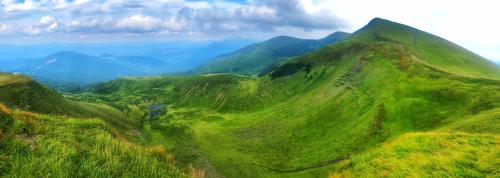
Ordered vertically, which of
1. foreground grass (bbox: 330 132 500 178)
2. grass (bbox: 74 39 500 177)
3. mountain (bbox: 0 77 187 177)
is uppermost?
→ mountain (bbox: 0 77 187 177)

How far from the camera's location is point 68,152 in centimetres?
2652

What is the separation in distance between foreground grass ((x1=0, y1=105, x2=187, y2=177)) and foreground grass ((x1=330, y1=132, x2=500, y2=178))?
19.1 meters

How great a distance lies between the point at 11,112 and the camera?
29.5 metres

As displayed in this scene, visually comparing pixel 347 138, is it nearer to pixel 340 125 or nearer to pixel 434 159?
pixel 340 125

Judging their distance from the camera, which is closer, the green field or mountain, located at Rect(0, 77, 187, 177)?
mountain, located at Rect(0, 77, 187, 177)

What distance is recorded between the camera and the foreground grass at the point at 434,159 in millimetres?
31844

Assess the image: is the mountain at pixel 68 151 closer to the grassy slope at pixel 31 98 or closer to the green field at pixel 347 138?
the green field at pixel 347 138

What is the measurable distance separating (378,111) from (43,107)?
142 metres

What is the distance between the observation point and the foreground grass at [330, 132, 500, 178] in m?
31.8

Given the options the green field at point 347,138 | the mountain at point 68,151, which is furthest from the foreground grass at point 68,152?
the green field at point 347,138

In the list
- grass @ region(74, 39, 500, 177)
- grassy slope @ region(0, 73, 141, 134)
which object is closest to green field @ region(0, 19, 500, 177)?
grass @ region(74, 39, 500, 177)

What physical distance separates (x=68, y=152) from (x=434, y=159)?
33496mm

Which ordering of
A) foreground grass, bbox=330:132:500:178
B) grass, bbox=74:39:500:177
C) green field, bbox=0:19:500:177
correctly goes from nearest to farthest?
green field, bbox=0:19:500:177
foreground grass, bbox=330:132:500:178
grass, bbox=74:39:500:177

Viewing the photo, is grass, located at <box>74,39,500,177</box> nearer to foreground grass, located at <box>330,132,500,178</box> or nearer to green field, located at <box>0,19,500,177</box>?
green field, located at <box>0,19,500,177</box>
